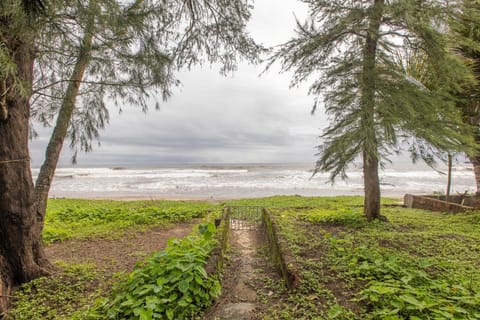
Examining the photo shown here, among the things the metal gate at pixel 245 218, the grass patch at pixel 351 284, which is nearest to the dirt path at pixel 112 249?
the grass patch at pixel 351 284

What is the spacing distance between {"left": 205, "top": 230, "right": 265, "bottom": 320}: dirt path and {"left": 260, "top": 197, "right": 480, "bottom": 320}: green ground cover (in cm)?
22

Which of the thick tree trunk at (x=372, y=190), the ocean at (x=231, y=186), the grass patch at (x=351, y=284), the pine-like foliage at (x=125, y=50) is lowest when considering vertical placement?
the ocean at (x=231, y=186)

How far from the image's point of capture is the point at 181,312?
77.9 inches

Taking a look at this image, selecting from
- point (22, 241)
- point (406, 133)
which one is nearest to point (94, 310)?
point (22, 241)

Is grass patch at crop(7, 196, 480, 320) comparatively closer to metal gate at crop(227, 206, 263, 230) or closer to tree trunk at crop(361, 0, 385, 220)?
tree trunk at crop(361, 0, 385, 220)

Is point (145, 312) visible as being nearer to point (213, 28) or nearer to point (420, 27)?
point (213, 28)

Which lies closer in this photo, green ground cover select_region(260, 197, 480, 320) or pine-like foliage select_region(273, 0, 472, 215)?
green ground cover select_region(260, 197, 480, 320)

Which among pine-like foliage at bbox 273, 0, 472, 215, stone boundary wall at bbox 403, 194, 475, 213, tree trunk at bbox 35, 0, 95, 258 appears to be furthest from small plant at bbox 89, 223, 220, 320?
stone boundary wall at bbox 403, 194, 475, 213

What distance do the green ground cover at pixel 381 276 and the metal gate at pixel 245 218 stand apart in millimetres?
2065

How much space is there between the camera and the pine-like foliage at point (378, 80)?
3852 mm

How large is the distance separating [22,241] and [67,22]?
245 cm

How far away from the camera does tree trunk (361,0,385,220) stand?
12.1ft

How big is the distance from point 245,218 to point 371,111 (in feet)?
16.0

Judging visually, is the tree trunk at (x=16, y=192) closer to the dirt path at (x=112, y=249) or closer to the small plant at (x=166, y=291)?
the dirt path at (x=112, y=249)
